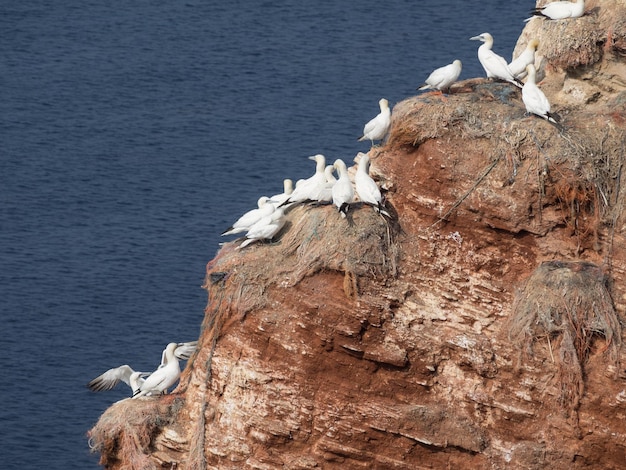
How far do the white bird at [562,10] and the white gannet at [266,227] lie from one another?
20.2ft

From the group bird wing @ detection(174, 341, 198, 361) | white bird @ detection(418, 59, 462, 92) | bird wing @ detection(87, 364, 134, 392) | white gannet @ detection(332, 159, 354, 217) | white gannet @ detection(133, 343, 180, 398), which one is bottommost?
bird wing @ detection(87, 364, 134, 392)

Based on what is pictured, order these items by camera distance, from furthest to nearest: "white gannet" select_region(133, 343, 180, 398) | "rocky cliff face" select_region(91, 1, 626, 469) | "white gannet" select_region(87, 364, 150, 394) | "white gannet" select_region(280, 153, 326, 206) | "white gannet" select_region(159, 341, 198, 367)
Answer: "white gannet" select_region(87, 364, 150, 394)
"white gannet" select_region(159, 341, 198, 367)
"white gannet" select_region(133, 343, 180, 398)
"white gannet" select_region(280, 153, 326, 206)
"rocky cliff face" select_region(91, 1, 626, 469)

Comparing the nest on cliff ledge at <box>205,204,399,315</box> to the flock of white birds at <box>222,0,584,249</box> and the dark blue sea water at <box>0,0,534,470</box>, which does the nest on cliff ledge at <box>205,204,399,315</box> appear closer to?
the flock of white birds at <box>222,0,584,249</box>

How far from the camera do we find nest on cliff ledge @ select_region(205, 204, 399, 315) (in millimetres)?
22594

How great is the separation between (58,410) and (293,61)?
33.2 meters

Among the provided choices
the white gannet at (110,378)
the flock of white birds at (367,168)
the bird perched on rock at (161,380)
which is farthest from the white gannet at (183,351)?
the flock of white birds at (367,168)

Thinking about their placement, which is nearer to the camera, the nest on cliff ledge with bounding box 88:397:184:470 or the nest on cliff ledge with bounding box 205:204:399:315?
the nest on cliff ledge with bounding box 205:204:399:315

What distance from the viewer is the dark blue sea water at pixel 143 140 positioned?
45.8 m

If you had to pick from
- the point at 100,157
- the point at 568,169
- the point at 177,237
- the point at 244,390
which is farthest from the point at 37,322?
the point at 568,169

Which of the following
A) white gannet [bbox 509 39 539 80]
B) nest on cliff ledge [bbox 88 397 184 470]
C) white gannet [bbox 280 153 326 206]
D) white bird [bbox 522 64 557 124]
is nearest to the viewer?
white bird [bbox 522 64 557 124]

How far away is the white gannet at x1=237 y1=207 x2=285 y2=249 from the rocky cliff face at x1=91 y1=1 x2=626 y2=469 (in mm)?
204

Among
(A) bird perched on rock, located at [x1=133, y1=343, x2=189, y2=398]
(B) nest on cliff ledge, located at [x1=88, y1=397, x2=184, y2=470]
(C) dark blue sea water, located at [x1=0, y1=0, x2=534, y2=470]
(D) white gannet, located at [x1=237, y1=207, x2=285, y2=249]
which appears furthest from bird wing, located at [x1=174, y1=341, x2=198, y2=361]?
(C) dark blue sea water, located at [x1=0, y1=0, x2=534, y2=470]

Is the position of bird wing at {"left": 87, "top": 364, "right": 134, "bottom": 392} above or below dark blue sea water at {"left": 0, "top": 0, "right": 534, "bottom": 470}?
above

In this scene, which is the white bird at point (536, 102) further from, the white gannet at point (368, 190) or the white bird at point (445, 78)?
the white gannet at point (368, 190)
